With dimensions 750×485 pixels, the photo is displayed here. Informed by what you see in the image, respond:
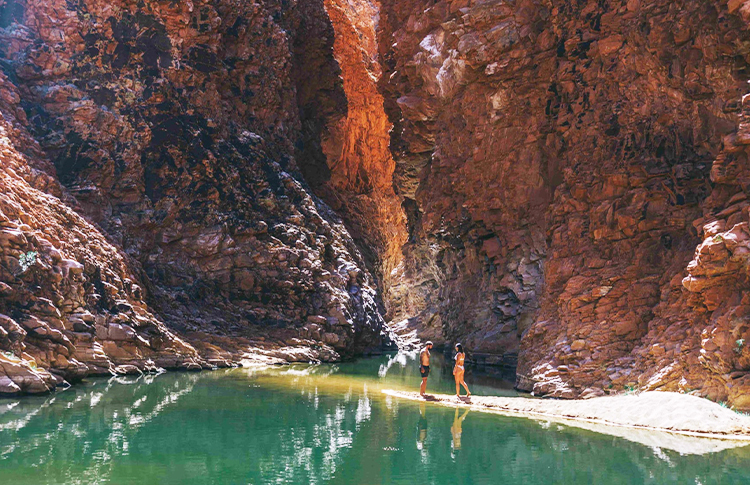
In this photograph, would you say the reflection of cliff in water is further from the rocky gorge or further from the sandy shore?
the sandy shore

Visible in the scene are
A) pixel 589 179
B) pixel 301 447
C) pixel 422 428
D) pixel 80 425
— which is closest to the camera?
pixel 301 447

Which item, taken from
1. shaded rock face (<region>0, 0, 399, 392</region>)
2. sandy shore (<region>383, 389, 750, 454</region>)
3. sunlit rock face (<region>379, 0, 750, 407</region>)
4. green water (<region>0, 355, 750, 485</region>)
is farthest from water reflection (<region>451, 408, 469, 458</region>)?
shaded rock face (<region>0, 0, 399, 392</region>)

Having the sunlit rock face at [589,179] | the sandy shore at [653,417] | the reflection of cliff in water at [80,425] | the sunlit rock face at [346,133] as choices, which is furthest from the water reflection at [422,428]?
the sunlit rock face at [346,133]

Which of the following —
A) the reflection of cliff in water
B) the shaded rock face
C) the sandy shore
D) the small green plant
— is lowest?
the reflection of cliff in water

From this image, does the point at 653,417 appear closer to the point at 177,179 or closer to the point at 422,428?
the point at 422,428

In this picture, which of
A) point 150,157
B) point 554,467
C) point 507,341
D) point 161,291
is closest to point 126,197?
point 150,157

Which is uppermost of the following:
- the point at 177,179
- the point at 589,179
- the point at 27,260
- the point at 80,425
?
the point at 177,179

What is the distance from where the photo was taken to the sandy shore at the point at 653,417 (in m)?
11.6

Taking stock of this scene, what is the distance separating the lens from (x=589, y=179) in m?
21.1

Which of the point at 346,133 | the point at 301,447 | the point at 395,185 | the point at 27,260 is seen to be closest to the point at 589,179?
the point at 301,447

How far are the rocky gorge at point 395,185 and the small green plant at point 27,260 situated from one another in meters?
0.08

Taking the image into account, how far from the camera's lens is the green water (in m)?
9.02

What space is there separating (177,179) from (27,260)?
14422 mm

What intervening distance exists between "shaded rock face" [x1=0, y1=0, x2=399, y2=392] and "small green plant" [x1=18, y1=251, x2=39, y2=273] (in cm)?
343
